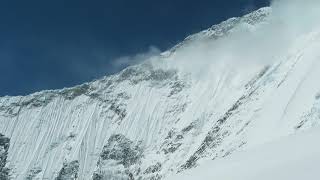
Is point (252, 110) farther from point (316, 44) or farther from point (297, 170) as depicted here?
point (297, 170)

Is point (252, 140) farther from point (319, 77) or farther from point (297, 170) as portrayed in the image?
point (297, 170)

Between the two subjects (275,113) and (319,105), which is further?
(275,113)

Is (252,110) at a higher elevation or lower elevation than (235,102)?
lower

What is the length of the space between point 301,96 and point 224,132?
31206 millimetres

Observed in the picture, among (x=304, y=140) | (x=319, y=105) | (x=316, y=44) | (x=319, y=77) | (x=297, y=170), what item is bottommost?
(x=297, y=170)

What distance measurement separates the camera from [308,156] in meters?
14.2

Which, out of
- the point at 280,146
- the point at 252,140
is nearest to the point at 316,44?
the point at 252,140

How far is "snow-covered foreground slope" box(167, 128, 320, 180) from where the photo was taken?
13688 mm

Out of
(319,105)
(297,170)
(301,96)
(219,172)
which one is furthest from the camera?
(301,96)

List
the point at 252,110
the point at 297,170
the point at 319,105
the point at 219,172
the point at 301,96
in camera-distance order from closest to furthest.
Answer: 1. the point at 297,170
2. the point at 219,172
3. the point at 319,105
4. the point at 301,96
5. the point at 252,110

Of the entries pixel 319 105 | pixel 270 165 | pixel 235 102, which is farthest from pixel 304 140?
pixel 235 102

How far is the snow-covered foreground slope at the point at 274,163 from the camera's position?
13.7 metres

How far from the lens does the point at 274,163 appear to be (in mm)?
14414

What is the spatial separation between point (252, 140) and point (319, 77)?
19623 millimetres
